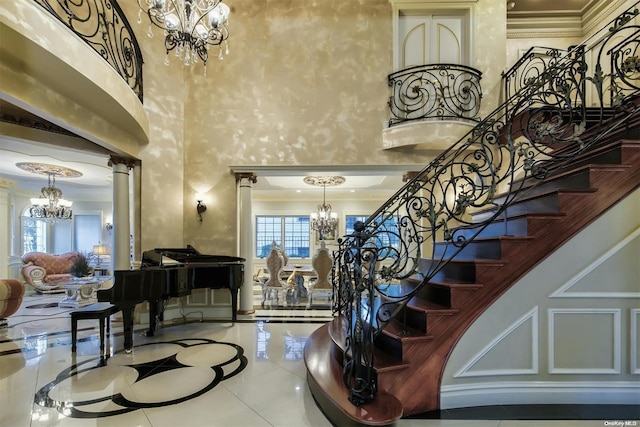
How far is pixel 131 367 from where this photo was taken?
2938 mm

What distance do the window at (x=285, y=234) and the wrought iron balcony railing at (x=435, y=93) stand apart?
5.57m

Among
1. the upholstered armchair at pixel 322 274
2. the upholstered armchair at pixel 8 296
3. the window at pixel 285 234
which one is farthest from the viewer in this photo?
the window at pixel 285 234

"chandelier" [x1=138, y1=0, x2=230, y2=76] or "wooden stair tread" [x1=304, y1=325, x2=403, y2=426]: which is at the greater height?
"chandelier" [x1=138, y1=0, x2=230, y2=76]

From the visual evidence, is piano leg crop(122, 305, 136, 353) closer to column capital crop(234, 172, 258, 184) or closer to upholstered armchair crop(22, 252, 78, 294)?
column capital crop(234, 172, 258, 184)

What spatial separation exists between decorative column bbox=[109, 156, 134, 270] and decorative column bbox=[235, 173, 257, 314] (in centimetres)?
176

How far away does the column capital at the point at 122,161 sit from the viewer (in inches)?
174

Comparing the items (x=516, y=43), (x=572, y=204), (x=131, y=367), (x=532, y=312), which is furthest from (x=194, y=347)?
(x=516, y=43)

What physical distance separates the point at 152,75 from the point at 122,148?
1405 millimetres

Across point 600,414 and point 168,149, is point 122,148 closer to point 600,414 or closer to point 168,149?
point 168,149

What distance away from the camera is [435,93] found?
4.76 m

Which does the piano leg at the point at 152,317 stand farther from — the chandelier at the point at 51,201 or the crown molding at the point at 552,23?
the crown molding at the point at 552,23

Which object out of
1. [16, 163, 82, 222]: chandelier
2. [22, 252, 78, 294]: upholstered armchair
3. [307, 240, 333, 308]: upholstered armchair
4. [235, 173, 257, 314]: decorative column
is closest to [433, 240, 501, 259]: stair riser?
[307, 240, 333, 308]: upholstered armchair

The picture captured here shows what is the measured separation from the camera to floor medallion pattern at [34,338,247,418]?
2273 millimetres

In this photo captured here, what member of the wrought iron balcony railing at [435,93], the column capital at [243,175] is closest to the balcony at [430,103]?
the wrought iron balcony railing at [435,93]
